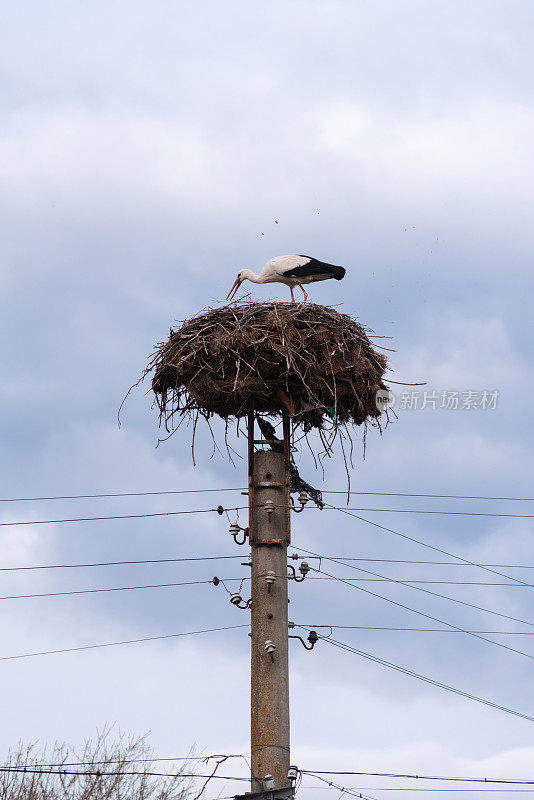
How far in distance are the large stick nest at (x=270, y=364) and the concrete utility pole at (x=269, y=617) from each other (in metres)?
0.61

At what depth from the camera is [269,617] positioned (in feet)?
35.6

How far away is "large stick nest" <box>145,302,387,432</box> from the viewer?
11906 mm

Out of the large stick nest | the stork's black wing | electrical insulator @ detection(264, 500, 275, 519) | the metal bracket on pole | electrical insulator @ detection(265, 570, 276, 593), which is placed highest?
the stork's black wing

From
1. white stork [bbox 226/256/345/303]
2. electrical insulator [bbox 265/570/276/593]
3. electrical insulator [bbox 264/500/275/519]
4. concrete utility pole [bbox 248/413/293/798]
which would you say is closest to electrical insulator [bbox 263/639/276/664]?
concrete utility pole [bbox 248/413/293/798]

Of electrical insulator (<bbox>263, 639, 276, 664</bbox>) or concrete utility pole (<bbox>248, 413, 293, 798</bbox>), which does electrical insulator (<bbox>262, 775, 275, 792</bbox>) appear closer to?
concrete utility pole (<bbox>248, 413, 293, 798</bbox>)

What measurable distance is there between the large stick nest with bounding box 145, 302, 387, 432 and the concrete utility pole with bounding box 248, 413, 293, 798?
0.61 metres

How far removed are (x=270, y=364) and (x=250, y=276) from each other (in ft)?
13.4

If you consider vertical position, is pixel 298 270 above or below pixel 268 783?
above

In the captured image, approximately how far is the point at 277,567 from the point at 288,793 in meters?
2.02

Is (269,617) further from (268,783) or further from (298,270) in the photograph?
(298,270)

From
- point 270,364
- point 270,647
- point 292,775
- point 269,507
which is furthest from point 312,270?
point 292,775

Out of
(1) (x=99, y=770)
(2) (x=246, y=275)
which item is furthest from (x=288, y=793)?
(2) (x=246, y=275)

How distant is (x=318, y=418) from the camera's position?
40.5ft

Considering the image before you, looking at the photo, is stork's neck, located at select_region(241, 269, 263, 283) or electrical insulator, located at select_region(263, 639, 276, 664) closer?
electrical insulator, located at select_region(263, 639, 276, 664)
